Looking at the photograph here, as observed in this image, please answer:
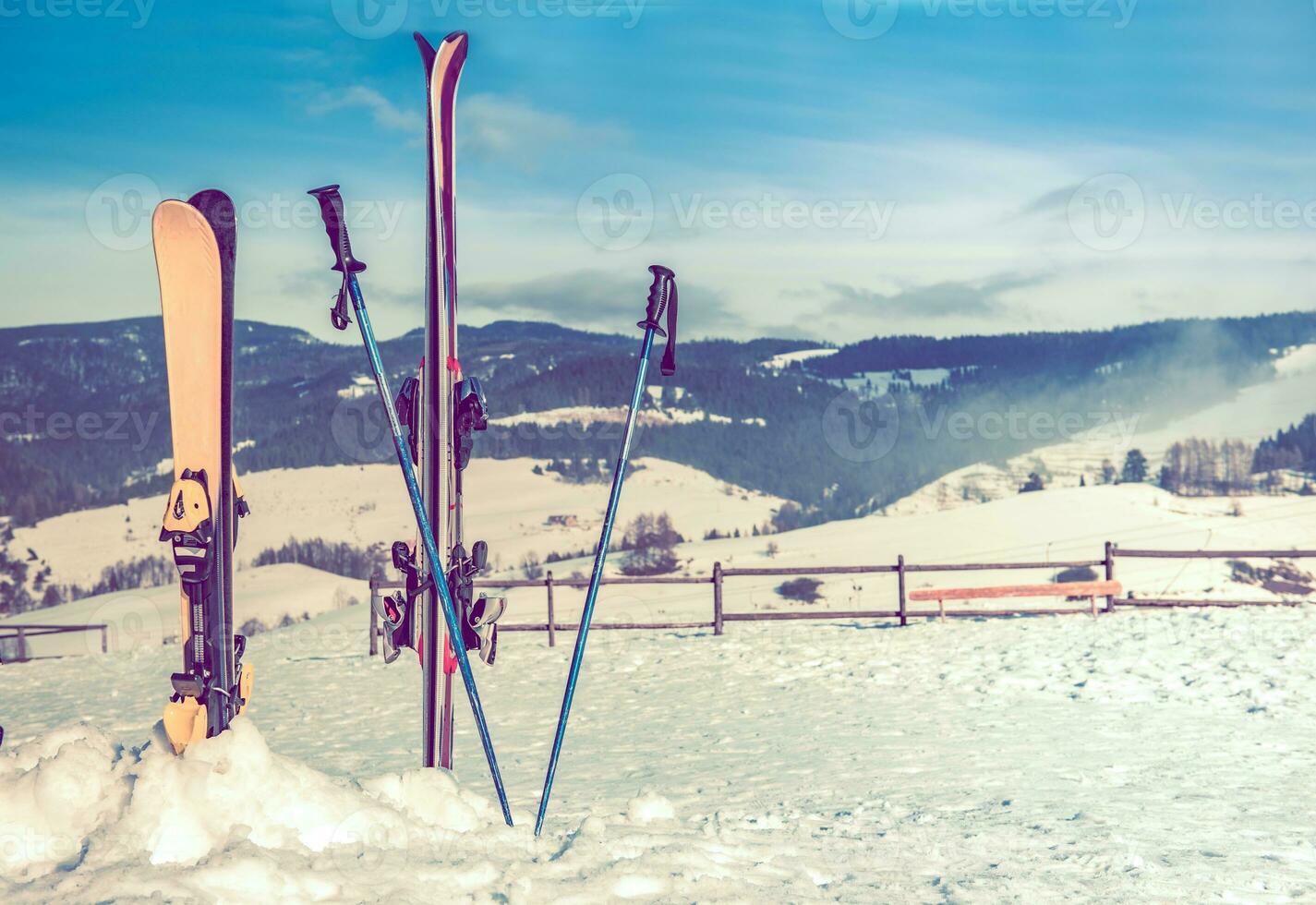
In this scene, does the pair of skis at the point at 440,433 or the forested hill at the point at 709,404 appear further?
the forested hill at the point at 709,404

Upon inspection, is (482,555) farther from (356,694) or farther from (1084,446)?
(1084,446)

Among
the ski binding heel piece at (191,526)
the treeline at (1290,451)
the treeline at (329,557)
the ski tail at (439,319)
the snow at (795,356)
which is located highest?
the snow at (795,356)

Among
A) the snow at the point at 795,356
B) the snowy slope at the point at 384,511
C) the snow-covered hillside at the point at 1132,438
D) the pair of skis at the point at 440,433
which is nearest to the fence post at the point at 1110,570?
the pair of skis at the point at 440,433

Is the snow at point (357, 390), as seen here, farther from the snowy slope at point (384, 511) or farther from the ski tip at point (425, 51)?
the ski tip at point (425, 51)

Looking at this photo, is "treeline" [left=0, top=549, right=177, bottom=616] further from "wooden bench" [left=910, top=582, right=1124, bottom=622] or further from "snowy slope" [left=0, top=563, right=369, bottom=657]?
"wooden bench" [left=910, top=582, right=1124, bottom=622]

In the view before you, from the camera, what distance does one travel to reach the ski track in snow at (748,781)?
433 cm

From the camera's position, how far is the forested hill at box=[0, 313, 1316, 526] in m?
111

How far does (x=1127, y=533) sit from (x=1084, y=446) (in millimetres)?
52458

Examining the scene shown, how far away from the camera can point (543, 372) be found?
136 meters

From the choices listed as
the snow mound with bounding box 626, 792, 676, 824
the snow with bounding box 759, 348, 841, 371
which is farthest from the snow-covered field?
the snow with bounding box 759, 348, 841, 371

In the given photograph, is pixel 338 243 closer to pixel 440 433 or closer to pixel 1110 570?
pixel 440 433

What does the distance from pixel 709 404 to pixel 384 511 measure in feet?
132

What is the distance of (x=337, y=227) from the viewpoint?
17.8ft

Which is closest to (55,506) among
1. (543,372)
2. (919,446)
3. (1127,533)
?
(543,372)
